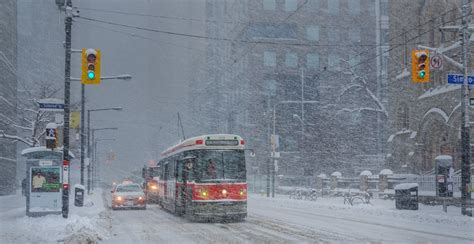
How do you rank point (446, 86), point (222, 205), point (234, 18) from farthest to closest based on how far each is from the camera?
point (234, 18), point (446, 86), point (222, 205)

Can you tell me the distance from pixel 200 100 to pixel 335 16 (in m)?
36.7

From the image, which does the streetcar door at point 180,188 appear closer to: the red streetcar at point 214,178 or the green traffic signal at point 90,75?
the red streetcar at point 214,178

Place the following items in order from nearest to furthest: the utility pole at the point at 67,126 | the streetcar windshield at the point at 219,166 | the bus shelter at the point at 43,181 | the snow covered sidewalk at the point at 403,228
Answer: the snow covered sidewalk at the point at 403,228 < the utility pole at the point at 67,126 < the streetcar windshield at the point at 219,166 < the bus shelter at the point at 43,181

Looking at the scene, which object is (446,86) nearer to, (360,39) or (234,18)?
(360,39)

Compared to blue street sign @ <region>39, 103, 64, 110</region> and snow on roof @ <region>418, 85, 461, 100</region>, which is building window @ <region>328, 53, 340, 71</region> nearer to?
snow on roof @ <region>418, 85, 461, 100</region>

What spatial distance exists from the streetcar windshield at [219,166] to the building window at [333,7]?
66.6 meters

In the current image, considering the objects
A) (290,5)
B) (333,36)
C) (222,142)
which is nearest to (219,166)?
(222,142)

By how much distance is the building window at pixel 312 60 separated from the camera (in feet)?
276

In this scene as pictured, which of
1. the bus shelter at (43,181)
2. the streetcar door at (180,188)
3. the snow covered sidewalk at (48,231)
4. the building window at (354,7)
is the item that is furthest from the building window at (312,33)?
the snow covered sidewalk at (48,231)

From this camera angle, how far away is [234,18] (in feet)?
294

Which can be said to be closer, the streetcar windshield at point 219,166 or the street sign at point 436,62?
the streetcar windshield at point 219,166

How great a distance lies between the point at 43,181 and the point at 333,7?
2716 inches

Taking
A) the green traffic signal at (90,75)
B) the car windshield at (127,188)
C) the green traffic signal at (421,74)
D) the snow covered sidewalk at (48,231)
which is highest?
the green traffic signal at (421,74)

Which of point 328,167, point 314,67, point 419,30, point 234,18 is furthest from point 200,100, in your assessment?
point 419,30
